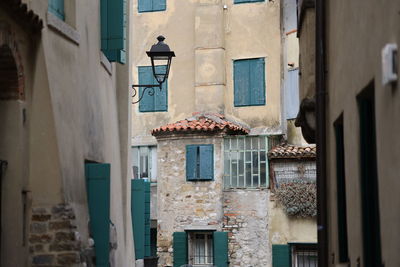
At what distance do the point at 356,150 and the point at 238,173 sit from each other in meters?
17.3

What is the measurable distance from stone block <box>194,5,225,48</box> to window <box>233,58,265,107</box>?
3.25 feet

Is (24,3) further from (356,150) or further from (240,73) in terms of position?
(240,73)

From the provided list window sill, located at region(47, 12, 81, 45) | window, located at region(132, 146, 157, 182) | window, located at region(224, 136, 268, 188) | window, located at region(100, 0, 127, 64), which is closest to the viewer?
window sill, located at region(47, 12, 81, 45)

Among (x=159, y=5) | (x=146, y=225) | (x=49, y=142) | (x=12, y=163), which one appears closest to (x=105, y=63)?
(x=49, y=142)

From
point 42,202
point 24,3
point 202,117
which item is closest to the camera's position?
point 24,3

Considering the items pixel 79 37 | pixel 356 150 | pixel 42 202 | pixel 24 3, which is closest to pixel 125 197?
pixel 79 37

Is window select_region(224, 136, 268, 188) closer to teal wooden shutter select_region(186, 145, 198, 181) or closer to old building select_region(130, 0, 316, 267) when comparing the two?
old building select_region(130, 0, 316, 267)

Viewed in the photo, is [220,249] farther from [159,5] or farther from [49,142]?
[49,142]

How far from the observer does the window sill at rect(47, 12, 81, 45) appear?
917 cm

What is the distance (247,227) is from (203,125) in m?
3.32

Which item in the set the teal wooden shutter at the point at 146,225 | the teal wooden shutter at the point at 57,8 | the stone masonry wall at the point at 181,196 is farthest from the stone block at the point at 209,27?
the teal wooden shutter at the point at 57,8

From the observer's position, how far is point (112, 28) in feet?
39.1

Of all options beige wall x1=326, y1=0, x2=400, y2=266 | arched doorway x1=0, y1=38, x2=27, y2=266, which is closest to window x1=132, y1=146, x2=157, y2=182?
beige wall x1=326, y1=0, x2=400, y2=266

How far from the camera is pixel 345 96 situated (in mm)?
8094
